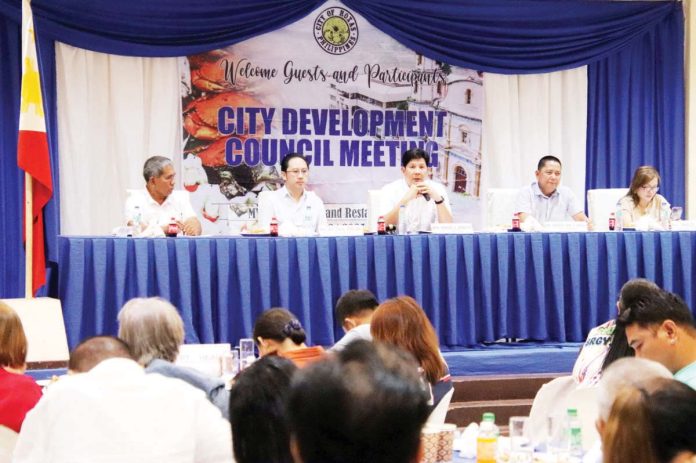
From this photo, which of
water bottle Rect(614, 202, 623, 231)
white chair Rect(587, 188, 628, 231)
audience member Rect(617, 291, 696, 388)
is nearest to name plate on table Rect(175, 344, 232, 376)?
audience member Rect(617, 291, 696, 388)

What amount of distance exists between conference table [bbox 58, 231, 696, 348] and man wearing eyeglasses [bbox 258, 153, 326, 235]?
781 millimetres

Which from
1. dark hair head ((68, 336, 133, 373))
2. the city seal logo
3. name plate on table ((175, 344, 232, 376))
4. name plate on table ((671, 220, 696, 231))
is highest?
the city seal logo

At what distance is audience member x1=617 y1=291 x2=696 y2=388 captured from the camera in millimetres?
2760

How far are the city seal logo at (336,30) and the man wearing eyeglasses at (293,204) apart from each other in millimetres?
1884

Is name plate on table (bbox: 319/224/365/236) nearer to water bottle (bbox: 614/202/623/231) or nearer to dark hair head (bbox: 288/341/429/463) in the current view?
water bottle (bbox: 614/202/623/231)

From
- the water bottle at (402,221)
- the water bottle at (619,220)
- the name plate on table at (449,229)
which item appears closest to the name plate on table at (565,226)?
the water bottle at (619,220)

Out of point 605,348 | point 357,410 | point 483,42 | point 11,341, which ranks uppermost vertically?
point 483,42

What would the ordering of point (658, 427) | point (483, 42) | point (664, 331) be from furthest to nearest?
point (483, 42) → point (664, 331) → point (658, 427)

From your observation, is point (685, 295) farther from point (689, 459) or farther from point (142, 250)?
point (689, 459)

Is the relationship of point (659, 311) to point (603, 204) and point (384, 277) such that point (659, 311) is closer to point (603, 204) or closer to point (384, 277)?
point (384, 277)

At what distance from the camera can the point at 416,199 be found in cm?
661

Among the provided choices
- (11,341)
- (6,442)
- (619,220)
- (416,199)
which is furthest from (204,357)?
(619,220)

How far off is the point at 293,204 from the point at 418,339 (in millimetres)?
3147

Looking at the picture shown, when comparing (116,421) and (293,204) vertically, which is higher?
(293,204)
